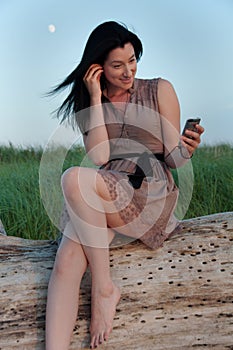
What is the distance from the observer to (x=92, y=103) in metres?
2.48

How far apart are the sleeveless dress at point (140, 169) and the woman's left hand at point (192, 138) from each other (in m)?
0.15

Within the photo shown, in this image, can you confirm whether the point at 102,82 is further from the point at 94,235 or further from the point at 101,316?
the point at 101,316

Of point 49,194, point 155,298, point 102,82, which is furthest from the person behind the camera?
point 49,194

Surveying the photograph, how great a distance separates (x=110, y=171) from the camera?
2.28 metres

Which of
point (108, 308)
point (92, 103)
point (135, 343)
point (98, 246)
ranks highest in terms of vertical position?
Result: point (92, 103)

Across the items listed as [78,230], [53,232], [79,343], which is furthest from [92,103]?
[53,232]

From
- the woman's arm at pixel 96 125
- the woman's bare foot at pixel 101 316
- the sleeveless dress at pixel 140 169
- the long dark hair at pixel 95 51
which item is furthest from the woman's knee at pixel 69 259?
the long dark hair at pixel 95 51

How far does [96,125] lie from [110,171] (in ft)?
0.97

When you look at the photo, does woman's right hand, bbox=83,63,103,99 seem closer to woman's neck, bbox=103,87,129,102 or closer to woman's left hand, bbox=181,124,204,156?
woman's neck, bbox=103,87,129,102

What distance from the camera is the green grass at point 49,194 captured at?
4074 mm

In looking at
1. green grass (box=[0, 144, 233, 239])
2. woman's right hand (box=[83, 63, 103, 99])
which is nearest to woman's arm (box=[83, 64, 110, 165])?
woman's right hand (box=[83, 63, 103, 99])

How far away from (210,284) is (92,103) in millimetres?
964

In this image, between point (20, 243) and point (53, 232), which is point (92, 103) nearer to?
point (20, 243)

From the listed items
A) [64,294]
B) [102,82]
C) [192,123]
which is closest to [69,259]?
[64,294]
